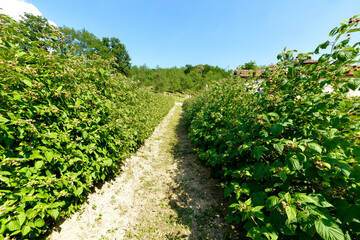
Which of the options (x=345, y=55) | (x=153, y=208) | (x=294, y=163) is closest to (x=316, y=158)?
(x=294, y=163)

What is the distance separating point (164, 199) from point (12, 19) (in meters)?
4.97

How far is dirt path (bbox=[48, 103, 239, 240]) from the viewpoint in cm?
282

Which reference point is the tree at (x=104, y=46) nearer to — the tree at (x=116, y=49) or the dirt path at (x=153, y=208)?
the tree at (x=116, y=49)

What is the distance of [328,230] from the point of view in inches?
52.2

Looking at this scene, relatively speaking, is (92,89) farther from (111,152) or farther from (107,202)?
(107,202)

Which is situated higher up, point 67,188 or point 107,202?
point 67,188

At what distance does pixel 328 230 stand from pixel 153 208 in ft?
11.5

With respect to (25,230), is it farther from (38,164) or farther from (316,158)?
(316,158)

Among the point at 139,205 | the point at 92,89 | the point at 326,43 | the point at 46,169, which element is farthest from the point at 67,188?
the point at 326,43

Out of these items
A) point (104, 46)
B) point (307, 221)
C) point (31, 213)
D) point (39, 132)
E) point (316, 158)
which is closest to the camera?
point (307, 221)

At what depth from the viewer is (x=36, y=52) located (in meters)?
2.25

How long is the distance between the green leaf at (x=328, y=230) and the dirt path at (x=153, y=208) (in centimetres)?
214

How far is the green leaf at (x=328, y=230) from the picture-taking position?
4.23ft

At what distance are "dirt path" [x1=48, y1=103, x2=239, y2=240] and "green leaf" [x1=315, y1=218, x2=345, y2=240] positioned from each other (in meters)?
2.14
